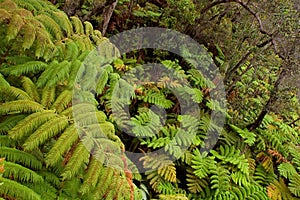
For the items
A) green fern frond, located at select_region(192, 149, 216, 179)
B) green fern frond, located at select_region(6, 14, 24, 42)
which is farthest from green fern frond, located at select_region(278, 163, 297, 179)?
green fern frond, located at select_region(6, 14, 24, 42)

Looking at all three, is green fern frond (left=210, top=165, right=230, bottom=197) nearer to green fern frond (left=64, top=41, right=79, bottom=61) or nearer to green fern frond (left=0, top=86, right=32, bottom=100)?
green fern frond (left=64, top=41, right=79, bottom=61)

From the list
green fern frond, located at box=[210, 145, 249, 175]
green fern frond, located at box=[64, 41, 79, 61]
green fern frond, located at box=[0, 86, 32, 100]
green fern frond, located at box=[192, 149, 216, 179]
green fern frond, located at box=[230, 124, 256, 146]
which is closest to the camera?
green fern frond, located at box=[0, 86, 32, 100]

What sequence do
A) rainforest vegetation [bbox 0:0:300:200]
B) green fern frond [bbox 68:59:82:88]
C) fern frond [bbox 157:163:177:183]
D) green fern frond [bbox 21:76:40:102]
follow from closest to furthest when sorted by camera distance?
rainforest vegetation [bbox 0:0:300:200] < green fern frond [bbox 21:76:40:102] < green fern frond [bbox 68:59:82:88] < fern frond [bbox 157:163:177:183]

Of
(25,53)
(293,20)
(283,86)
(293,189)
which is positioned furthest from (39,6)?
(293,189)

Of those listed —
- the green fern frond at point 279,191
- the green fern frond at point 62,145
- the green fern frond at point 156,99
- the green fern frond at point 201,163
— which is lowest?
the green fern frond at point 279,191

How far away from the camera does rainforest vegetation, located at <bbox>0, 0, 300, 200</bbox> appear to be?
6.00 ft

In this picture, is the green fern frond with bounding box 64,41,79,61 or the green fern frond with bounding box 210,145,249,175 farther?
the green fern frond with bounding box 210,145,249,175

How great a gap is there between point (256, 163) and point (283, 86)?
3.89ft

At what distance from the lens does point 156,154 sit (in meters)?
3.69

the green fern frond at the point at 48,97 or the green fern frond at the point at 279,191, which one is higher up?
the green fern frond at the point at 48,97

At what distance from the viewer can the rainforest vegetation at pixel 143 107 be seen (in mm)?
1828

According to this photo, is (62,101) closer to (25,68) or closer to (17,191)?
(25,68)

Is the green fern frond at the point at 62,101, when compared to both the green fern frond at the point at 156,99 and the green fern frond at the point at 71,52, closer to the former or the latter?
the green fern frond at the point at 71,52

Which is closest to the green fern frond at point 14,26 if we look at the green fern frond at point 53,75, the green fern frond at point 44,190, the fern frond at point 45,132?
the green fern frond at point 53,75
